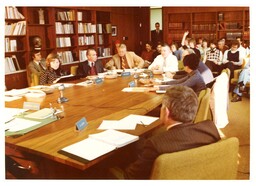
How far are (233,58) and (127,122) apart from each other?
18.7ft

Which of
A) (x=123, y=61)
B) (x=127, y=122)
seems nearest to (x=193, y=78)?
(x=127, y=122)

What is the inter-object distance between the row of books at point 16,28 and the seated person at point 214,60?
4.39m

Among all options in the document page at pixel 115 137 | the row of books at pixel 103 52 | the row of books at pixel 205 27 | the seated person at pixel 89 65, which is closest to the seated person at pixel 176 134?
the document page at pixel 115 137

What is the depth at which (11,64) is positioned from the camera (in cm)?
573

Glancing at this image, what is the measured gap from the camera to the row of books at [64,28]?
6816 mm

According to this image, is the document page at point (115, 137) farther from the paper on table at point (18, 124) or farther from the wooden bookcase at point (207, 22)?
the wooden bookcase at point (207, 22)

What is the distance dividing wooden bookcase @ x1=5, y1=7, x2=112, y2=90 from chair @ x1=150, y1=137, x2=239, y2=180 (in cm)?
490

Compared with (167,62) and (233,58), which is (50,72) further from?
(233,58)

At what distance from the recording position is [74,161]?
165 centimetres

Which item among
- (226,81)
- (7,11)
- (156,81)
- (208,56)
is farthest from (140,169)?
(208,56)

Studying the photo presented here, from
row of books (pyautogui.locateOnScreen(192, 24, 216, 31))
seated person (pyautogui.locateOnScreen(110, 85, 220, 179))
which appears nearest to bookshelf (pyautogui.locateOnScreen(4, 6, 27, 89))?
seated person (pyautogui.locateOnScreen(110, 85, 220, 179))

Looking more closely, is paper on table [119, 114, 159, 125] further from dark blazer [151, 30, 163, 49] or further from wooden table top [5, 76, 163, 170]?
dark blazer [151, 30, 163, 49]
